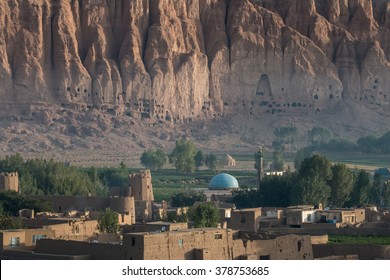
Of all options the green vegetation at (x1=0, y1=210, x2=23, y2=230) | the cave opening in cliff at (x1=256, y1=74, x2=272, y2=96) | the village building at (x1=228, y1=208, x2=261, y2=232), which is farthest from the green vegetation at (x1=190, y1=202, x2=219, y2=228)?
the cave opening in cliff at (x1=256, y1=74, x2=272, y2=96)

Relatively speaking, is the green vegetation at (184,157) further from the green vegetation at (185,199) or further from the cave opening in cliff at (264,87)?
the green vegetation at (185,199)

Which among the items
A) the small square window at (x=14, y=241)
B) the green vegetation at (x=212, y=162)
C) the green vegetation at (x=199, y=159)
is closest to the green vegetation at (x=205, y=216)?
the small square window at (x=14, y=241)

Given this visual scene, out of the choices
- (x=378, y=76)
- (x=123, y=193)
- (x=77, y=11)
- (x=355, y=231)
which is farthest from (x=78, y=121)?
(x=355, y=231)

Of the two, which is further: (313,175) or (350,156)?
(350,156)

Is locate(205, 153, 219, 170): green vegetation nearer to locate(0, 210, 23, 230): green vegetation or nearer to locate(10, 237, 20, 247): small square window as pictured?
locate(0, 210, 23, 230): green vegetation

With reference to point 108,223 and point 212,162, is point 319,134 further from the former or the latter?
point 108,223
